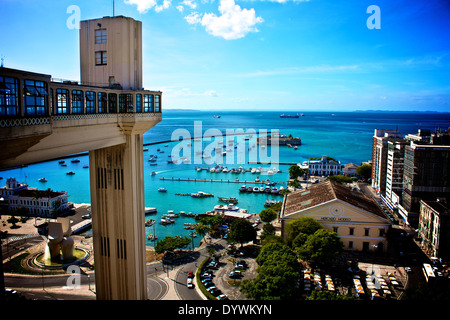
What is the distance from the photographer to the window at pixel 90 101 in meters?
6.18

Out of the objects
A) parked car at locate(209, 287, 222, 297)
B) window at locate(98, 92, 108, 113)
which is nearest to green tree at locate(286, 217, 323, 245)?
parked car at locate(209, 287, 222, 297)

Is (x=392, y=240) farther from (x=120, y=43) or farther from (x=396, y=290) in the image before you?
(x=120, y=43)

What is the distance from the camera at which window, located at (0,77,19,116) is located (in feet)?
12.8

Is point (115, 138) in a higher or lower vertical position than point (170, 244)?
higher

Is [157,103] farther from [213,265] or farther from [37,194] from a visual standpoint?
[37,194]

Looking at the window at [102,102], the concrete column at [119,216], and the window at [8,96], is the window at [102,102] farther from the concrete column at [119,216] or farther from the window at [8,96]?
the window at [8,96]

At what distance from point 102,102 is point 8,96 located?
275cm

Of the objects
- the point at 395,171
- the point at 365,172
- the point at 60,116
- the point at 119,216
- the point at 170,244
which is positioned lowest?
the point at 170,244

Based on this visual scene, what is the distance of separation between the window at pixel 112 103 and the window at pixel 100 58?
109cm

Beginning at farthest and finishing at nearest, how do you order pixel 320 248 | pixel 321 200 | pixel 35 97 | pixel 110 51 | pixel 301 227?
pixel 321 200 → pixel 301 227 → pixel 320 248 → pixel 110 51 → pixel 35 97

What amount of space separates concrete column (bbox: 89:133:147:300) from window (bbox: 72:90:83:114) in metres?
1.64

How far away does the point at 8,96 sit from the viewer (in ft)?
13.1

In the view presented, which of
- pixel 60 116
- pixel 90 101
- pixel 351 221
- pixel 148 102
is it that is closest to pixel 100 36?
pixel 148 102
